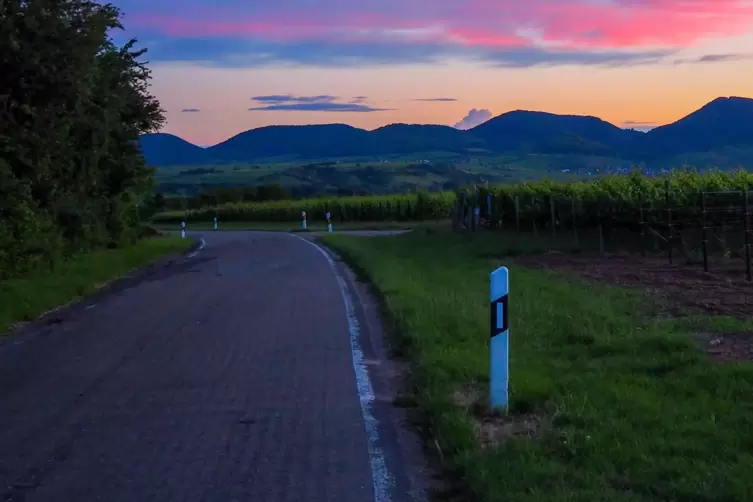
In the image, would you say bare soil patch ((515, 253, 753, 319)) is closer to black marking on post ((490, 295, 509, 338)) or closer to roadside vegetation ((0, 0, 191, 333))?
black marking on post ((490, 295, 509, 338))

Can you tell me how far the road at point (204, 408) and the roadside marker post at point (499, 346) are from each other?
2.73 feet

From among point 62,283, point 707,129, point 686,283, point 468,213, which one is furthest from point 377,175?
point 686,283

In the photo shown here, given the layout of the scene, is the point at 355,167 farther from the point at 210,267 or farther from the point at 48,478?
the point at 48,478

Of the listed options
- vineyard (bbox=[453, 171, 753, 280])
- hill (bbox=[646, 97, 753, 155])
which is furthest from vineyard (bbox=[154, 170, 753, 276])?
hill (bbox=[646, 97, 753, 155])

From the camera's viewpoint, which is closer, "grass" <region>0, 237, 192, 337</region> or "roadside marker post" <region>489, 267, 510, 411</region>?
"roadside marker post" <region>489, 267, 510, 411</region>

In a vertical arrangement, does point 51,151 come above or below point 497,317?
above

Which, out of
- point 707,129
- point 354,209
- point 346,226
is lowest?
point 346,226

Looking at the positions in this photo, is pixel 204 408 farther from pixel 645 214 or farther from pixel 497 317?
pixel 645 214

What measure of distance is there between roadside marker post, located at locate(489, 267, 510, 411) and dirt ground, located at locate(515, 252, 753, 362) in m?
2.96

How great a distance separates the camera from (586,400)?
320 inches

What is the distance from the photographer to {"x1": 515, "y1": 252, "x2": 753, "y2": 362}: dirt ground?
10930mm

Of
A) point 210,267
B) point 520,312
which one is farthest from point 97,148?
point 520,312

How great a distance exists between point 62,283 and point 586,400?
502 inches

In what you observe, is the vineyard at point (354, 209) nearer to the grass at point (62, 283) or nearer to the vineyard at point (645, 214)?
the vineyard at point (645, 214)
